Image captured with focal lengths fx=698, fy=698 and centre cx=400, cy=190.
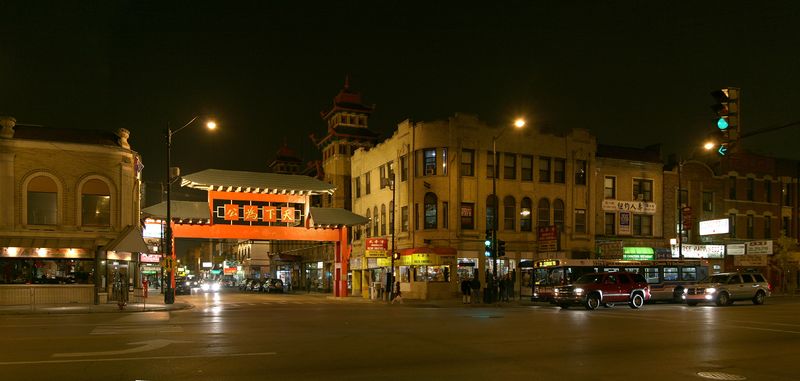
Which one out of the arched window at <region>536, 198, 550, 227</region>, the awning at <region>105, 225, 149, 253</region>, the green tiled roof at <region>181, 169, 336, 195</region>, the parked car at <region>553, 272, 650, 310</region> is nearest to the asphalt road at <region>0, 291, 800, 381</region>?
the parked car at <region>553, 272, 650, 310</region>

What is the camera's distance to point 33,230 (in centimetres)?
3347

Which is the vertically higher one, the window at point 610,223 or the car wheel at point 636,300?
the window at point 610,223

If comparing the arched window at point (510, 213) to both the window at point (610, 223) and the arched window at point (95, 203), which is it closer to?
the window at point (610, 223)

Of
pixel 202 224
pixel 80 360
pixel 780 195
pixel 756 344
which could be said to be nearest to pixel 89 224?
pixel 202 224

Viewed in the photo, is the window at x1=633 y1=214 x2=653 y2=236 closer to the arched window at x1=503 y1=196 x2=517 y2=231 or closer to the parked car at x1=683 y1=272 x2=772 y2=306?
the arched window at x1=503 y1=196 x2=517 y2=231

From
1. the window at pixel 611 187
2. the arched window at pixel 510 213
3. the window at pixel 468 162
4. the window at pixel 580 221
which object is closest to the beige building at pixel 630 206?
the window at pixel 611 187

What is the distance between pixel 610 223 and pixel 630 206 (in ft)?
6.14

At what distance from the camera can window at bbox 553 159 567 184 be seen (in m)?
47.3

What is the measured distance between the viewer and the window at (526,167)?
152ft

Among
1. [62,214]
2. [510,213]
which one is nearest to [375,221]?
[510,213]

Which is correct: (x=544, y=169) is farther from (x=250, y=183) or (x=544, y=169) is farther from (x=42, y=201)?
(x=42, y=201)

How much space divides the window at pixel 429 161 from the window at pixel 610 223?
13.8 metres

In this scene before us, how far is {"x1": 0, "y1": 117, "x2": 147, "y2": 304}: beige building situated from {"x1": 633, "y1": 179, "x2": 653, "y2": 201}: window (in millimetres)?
33519

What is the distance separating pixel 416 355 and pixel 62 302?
84.2ft
